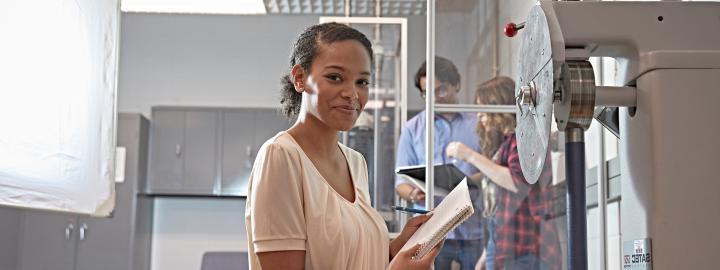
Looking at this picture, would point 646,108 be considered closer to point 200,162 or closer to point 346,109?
point 346,109

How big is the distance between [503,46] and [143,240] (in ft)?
13.6

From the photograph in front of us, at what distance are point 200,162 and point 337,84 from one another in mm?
4897

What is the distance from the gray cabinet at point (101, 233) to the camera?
5.74 meters

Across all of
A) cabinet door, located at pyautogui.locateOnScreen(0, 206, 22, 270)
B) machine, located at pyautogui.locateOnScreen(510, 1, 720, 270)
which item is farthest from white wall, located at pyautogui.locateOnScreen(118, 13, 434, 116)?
machine, located at pyautogui.locateOnScreen(510, 1, 720, 270)

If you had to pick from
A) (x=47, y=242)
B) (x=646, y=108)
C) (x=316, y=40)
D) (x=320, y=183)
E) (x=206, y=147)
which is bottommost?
(x=47, y=242)

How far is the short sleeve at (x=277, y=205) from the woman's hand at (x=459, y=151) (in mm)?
1487

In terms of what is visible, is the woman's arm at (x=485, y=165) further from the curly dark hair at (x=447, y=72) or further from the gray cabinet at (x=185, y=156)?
the gray cabinet at (x=185, y=156)

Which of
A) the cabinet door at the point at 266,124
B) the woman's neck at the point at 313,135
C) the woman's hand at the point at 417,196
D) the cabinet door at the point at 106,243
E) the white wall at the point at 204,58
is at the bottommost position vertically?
the cabinet door at the point at 106,243

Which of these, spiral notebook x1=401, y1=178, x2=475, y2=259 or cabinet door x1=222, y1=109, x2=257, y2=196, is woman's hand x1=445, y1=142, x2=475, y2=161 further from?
cabinet door x1=222, y1=109, x2=257, y2=196

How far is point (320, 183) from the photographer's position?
48.2 inches

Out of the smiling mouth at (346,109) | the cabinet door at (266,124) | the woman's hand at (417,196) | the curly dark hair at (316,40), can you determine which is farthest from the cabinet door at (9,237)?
the smiling mouth at (346,109)

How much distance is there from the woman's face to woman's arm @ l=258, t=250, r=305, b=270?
9.2 inches

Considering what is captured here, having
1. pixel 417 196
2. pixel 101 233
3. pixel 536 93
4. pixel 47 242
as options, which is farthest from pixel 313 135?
pixel 47 242

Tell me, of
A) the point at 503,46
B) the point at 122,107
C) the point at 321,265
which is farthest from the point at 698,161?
the point at 122,107
